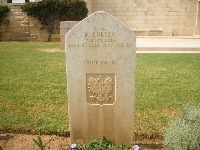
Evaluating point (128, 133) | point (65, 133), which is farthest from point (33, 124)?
point (128, 133)

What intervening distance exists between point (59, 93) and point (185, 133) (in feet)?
10.6

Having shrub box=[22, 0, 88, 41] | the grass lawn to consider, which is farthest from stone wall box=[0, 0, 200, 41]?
the grass lawn

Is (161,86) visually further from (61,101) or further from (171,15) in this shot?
(171,15)

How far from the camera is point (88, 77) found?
3188mm

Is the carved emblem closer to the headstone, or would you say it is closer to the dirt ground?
the headstone

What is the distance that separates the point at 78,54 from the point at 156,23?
17.0 meters

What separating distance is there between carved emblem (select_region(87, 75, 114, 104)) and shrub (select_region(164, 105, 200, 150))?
31.2 inches

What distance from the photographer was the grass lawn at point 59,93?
4078 mm

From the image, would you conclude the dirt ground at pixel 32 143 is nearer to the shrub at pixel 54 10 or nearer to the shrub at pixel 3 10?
the shrub at pixel 54 10

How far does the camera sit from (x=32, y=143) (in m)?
3.53

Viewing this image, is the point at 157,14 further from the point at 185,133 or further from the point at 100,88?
the point at 185,133

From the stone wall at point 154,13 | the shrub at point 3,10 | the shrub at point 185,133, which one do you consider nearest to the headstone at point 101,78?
the shrub at point 185,133

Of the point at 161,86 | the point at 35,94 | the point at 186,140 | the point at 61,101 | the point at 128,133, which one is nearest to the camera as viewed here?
the point at 186,140

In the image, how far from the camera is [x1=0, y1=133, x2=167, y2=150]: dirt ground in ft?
11.2
